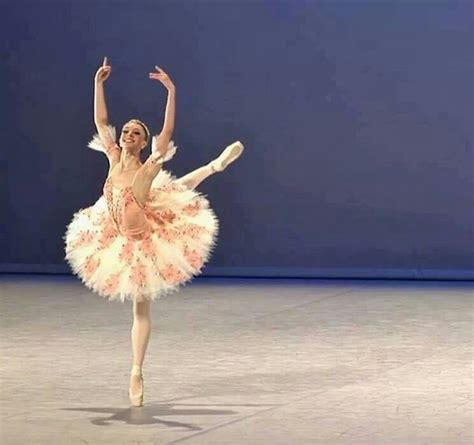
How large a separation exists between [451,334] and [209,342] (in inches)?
56.9

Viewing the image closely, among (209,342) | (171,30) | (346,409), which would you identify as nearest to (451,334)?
(209,342)

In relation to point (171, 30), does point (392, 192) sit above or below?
below

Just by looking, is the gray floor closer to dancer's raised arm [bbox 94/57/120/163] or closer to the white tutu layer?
the white tutu layer

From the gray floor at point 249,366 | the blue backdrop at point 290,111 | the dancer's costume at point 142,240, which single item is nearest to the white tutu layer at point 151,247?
the dancer's costume at point 142,240

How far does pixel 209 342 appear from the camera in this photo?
6.94m

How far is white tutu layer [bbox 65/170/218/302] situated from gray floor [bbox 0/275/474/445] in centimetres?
53

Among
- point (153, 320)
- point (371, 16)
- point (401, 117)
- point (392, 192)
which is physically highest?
point (371, 16)

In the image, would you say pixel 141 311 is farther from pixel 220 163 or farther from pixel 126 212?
pixel 220 163

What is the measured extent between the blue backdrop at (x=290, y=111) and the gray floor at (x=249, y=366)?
1.58 ft

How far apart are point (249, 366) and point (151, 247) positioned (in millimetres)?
1204

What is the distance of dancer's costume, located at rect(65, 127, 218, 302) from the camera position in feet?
17.2

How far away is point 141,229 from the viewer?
210 inches

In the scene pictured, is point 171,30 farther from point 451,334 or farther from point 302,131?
point 451,334

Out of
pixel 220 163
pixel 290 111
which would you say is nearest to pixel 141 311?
pixel 220 163
